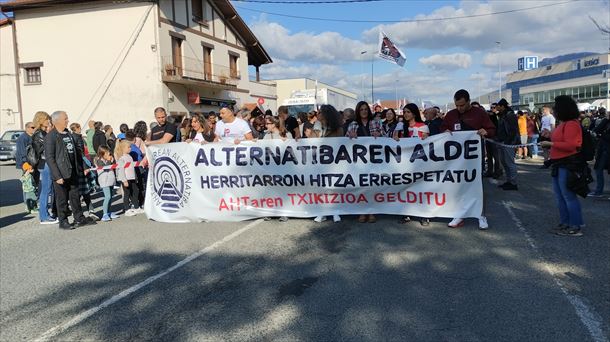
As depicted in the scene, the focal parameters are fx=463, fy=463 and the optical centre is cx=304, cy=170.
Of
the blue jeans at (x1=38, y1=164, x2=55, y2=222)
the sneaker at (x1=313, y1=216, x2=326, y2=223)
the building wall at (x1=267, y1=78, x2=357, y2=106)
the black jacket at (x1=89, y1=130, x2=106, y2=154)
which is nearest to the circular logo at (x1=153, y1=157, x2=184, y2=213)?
the blue jeans at (x1=38, y1=164, x2=55, y2=222)

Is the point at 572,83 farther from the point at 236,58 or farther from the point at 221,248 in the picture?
the point at 221,248

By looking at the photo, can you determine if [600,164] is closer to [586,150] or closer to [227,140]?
[586,150]

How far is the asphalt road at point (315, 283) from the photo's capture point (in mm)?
3721

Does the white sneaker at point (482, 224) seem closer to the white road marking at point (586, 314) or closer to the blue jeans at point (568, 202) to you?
the blue jeans at point (568, 202)

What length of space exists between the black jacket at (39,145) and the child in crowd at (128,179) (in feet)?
4.25

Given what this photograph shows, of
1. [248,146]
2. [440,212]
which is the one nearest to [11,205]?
[248,146]

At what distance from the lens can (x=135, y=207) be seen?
9.12m

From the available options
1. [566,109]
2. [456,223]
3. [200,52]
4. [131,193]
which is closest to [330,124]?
[456,223]

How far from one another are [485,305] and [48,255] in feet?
18.0

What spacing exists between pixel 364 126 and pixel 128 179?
14.7ft

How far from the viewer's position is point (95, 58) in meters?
25.2

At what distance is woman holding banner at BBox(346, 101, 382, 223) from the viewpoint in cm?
748

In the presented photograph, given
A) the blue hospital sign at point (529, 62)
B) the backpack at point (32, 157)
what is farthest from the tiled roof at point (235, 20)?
the blue hospital sign at point (529, 62)

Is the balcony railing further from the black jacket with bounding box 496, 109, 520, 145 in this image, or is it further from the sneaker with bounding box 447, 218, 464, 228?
the sneaker with bounding box 447, 218, 464, 228
